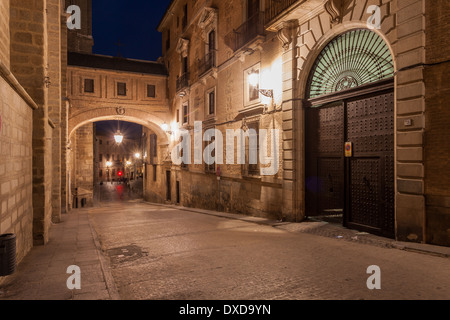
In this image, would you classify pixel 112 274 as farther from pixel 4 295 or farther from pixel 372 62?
pixel 372 62

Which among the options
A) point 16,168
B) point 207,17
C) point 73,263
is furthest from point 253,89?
point 73,263

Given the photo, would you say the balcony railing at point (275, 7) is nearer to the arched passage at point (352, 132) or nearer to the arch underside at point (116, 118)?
the arched passage at point (352, 132)

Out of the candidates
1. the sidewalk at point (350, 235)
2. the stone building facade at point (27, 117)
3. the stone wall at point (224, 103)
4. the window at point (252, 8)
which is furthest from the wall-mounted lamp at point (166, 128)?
the stone building facade at point (27, 117)

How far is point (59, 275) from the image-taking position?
4.72 metres

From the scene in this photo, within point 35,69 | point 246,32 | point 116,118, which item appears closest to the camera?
point 35,69

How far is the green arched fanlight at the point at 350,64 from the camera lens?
24.2ft

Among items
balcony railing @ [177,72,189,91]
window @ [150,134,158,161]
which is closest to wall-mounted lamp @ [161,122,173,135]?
balcony railing @ [177,72,189,91]

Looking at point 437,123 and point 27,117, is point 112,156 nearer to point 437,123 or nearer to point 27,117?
point 27,117

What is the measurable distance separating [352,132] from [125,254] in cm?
633

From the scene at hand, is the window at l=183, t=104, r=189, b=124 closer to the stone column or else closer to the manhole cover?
the stone column

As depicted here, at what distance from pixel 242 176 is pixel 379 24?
25.3ft

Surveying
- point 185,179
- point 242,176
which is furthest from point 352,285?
point 185,179

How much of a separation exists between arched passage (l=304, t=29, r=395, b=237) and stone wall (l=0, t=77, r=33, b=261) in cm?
745

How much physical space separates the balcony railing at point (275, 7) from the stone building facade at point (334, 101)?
5 cm
